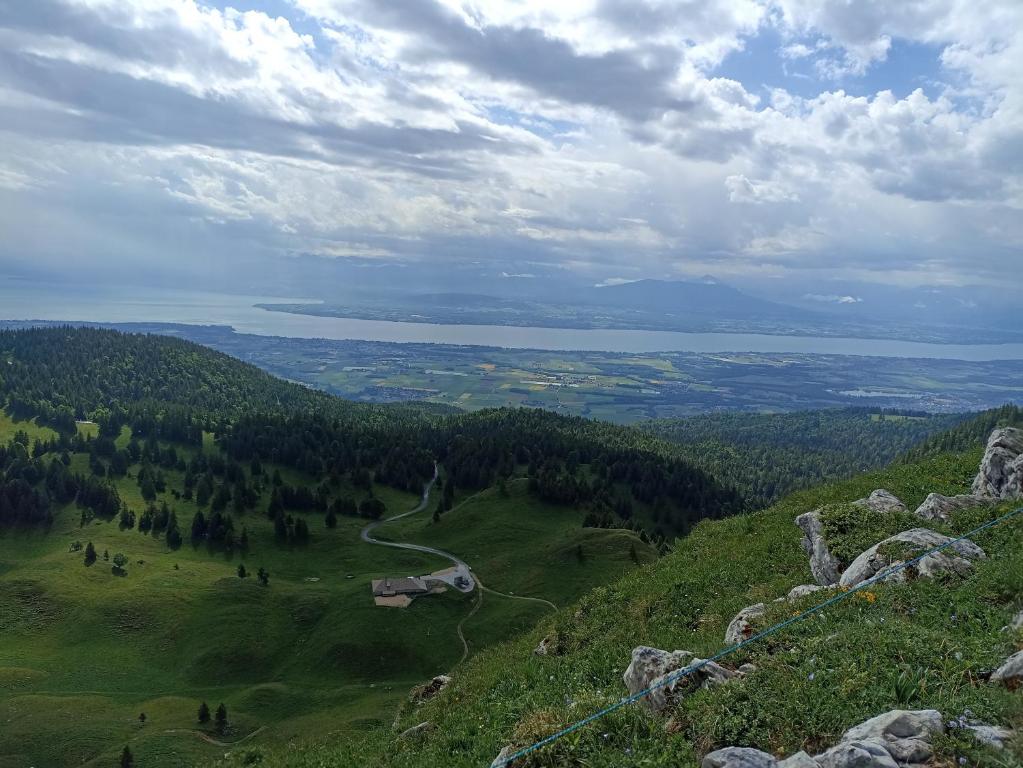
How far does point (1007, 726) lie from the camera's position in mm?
10688

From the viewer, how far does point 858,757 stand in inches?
393

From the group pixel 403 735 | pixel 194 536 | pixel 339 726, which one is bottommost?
pixel 194 536

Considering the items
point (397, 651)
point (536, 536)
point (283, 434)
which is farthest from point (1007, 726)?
point (283, 434)

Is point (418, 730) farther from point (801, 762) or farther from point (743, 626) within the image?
point (801, 762)

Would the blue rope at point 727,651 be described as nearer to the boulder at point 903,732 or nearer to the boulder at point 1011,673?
the boulder at point 903,732

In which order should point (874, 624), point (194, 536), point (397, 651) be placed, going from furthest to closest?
1. point (194, 536)
2. point (397, 651)
3. point (874, 624)

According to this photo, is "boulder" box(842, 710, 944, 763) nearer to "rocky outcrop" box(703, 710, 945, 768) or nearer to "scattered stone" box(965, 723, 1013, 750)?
"rocky outcrop" box(703, 710, 945, 768)

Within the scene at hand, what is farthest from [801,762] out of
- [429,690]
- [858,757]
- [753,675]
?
[429,690]

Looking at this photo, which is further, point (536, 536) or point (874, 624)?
point (536, 536)

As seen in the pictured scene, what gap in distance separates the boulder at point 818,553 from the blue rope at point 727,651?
394 cm

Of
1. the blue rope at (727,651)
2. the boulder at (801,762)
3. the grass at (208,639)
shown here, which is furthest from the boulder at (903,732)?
the grass at (208,639)

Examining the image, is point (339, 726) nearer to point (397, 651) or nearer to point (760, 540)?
point (397, 651)

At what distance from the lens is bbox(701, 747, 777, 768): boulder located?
11008 millimetres

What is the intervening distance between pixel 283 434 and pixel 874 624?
189m
